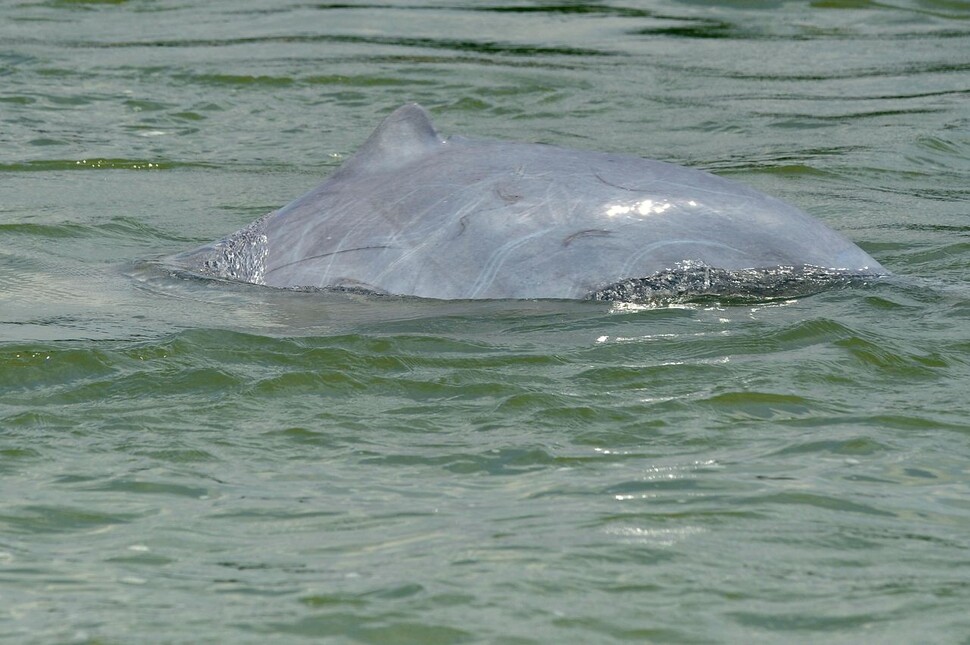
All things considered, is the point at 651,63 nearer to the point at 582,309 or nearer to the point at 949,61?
the point at 949,61

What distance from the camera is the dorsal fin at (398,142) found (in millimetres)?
7090

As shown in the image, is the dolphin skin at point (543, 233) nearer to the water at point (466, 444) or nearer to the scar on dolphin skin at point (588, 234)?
the scar on dolphin skin at point (588, 234)

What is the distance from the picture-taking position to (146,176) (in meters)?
10.6

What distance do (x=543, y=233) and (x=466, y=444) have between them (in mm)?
1718

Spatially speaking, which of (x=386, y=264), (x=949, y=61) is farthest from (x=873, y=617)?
(x=949, y=61)

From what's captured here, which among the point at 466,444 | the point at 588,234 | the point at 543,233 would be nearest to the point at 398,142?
the point at 543,233

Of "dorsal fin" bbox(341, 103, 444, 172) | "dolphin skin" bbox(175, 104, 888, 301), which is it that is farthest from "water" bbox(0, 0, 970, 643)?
"dorsal fin" bbox(341, 103, 444, 172)

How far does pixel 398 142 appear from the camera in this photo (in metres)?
7.11

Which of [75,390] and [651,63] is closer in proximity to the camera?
[75,390]

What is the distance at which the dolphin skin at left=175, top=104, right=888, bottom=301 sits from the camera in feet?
21.0

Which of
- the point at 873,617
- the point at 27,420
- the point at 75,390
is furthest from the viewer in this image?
the point at 75,390

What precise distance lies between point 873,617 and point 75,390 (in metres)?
2.90

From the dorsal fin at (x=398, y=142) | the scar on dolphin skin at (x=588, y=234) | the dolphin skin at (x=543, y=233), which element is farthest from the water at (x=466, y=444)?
the dorsal fin at (x=398, y=142)

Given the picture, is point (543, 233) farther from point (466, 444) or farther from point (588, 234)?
point (466, 444)
